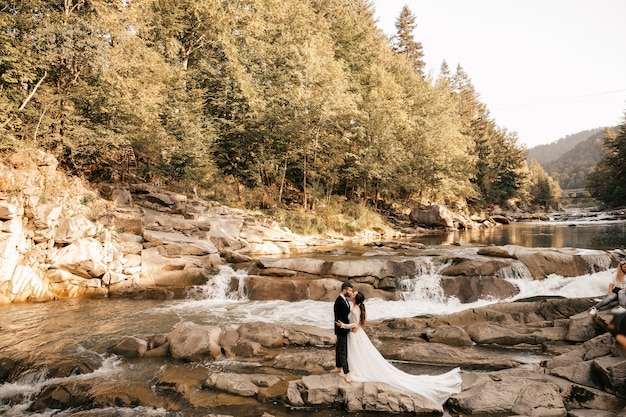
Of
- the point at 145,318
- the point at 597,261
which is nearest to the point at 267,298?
the point at 145,318

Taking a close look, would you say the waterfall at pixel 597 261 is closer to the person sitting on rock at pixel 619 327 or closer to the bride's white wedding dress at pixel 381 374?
the bride's white wedding dress at pixel 381 374

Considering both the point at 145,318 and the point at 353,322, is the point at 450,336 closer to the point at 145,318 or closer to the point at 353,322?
the point at 353,322

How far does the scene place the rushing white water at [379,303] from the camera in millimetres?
12211

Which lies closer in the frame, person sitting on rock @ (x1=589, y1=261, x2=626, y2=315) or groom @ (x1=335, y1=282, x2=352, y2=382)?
groom @ (x1=335, y1=282, x2=352, y2=382)

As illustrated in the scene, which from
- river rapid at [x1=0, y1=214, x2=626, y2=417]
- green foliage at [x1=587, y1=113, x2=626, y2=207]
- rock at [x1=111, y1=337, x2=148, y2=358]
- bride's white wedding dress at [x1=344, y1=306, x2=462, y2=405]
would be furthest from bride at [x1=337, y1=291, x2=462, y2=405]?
green foliage at [x1=587, y1=113, x2=626, y2=207]

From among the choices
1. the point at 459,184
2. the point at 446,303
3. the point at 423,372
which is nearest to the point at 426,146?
the point at 459,184

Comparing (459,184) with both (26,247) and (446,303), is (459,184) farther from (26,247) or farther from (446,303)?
(26,247)

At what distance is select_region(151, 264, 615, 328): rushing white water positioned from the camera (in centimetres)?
1221

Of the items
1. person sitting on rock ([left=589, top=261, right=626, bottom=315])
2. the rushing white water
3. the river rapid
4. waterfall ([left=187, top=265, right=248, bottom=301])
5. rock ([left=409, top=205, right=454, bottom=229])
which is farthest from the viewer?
rock ([left=409, top=205, right=454, bottom=229])

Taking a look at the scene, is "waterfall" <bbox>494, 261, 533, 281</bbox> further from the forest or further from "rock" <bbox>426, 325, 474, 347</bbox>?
the forest

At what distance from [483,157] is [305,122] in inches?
1683

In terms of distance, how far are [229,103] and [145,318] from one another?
21369 millimetres

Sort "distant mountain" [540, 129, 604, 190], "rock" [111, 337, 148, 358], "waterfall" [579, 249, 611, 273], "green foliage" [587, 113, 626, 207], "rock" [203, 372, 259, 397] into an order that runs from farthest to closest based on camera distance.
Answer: "distant mountain" [540, 129, 604, 190]
"green foliage" [587, 113, 626, 207]
"waterfall" [579, 249, 611, 273]
"rock" [111, 337, 148, 358]
"rock" [203, 372, 259, 397]

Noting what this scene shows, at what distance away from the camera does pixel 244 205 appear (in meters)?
27.0
